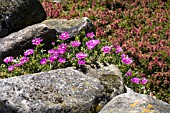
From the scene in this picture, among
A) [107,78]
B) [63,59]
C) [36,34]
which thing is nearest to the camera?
[107,78]

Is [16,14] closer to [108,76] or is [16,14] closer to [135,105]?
[108,76]

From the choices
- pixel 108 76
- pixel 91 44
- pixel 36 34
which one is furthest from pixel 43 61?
pixel 36 34

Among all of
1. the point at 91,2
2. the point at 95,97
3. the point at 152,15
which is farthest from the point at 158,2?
the point at 95,97

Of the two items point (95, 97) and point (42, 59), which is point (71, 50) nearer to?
point (42, 59)

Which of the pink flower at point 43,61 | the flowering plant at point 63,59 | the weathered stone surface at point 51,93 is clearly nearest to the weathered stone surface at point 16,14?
the flowering plant at point 63,59

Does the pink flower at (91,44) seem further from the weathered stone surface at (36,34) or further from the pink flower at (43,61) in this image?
the weathered stone surface at (36,34)

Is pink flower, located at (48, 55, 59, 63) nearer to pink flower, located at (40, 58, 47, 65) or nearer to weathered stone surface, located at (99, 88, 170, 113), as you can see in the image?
pink flower, located at (40, 58, 47, 65)

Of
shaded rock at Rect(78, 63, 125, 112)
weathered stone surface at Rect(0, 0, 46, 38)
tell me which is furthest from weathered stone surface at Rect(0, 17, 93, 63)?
shaded rock at Rect(78, 63, 125, 112)
